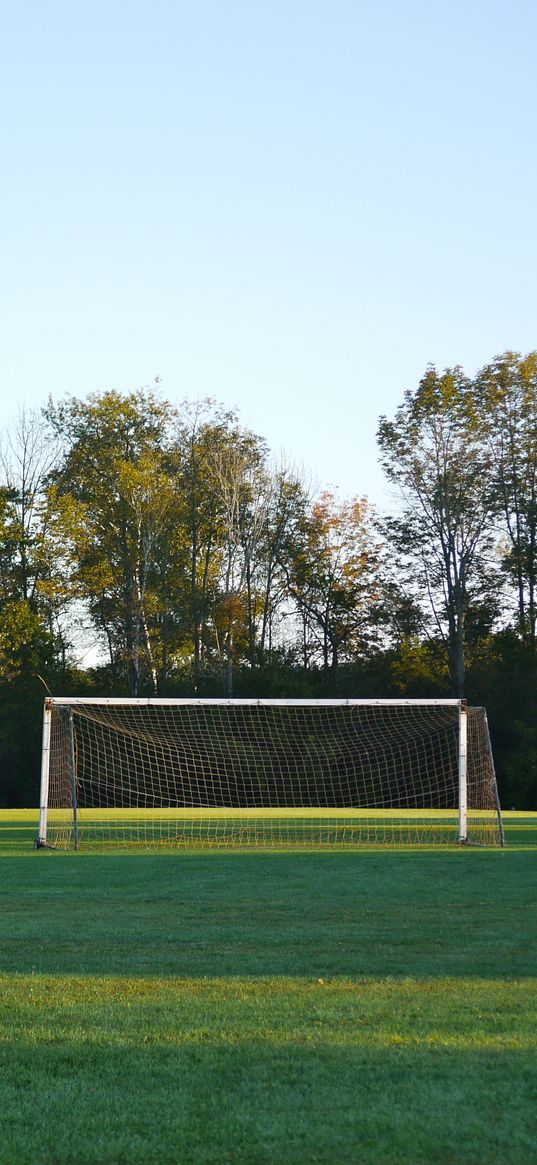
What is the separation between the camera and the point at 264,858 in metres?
17.1

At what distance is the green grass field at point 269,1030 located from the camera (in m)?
3.88

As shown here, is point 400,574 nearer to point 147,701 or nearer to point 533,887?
point 147,701

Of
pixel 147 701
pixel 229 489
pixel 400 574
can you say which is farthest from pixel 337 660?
pixel 147 701

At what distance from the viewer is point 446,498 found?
45.4 meters

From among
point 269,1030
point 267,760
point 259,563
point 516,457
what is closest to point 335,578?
point 259,563

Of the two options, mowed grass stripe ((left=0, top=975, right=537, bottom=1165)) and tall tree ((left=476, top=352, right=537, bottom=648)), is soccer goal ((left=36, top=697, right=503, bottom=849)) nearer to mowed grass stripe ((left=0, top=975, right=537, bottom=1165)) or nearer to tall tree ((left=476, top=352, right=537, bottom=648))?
tall tree ((left=476, top=352, right=537, bottom=648))

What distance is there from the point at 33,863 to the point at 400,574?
1293 inches

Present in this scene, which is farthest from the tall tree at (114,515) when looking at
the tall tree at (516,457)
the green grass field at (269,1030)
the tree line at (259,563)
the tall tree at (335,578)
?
the green grass field at (269,1030)

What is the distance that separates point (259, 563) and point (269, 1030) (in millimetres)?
43779

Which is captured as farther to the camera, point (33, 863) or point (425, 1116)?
point (33, 863)

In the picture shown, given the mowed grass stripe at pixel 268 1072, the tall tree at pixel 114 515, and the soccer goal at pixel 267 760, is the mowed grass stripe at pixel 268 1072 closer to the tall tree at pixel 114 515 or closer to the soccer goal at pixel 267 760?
the soccer goal at pixel 267 760

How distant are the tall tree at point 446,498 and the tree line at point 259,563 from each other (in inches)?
2.4

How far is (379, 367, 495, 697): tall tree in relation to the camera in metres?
45.4

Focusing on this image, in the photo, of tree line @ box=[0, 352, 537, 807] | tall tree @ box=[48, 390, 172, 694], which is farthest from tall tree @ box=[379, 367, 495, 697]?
tall tree @ box=[48, 390, 172, 694]
